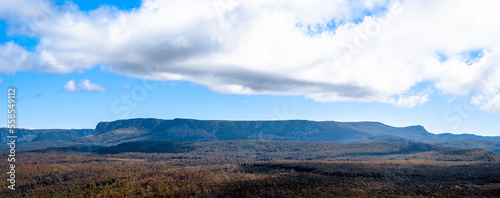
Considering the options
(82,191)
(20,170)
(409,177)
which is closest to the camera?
(82,191)

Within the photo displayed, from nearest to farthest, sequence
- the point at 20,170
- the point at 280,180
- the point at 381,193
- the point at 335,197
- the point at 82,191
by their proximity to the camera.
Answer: the point at 335,197, the point at 381,193, the point at 82,191, the point at 280,180, the point at 20,170

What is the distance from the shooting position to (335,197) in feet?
206

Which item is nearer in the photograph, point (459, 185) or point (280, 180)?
point (459, 185)

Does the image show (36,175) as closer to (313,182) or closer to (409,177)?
(313,182)

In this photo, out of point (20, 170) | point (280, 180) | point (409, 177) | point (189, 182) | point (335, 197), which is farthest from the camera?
point (20, 170)

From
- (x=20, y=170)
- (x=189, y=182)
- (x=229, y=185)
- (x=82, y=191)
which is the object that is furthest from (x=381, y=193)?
(x=20, y=170)

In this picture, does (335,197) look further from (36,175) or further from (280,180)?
(36,175)

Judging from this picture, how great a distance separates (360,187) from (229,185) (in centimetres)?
2979

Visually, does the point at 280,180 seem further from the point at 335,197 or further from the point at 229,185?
the point at 335,197

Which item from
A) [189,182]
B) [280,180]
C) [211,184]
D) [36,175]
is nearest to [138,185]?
[189,182]

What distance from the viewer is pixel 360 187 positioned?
74938 millimetres

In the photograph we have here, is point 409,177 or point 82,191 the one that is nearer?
point 82,191

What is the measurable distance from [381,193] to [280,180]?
87.4 ft

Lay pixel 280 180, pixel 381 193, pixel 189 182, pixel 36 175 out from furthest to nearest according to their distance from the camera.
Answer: pixel 36 175, pixel 280 180, pixel 189 182, pixel 381 193
